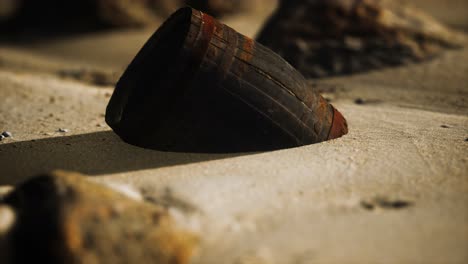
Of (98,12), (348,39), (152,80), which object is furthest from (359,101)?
(98,12)

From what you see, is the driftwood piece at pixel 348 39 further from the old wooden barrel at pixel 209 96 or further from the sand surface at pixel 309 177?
the old wooden barrel at pixel 209 96

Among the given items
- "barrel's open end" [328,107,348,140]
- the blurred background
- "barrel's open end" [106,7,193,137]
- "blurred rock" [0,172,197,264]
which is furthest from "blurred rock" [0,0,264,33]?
"blurred rock" [0,172,197,264]

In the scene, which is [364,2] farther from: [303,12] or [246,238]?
[246,238]

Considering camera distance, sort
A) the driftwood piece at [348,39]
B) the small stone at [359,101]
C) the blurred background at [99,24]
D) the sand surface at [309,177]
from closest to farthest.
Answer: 1. the sand surface at [309,177]
2. the small stone at [359,101]
3. the driftwood piece at [348,39]
4. the blurred background at [99,24]

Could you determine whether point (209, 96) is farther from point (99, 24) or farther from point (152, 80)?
point (99, 24)

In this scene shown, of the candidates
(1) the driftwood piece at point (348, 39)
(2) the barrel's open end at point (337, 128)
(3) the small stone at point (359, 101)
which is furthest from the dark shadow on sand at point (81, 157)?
(1) the driftwood piece at point (348, 39)

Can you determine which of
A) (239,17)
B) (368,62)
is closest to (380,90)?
(368,62)
